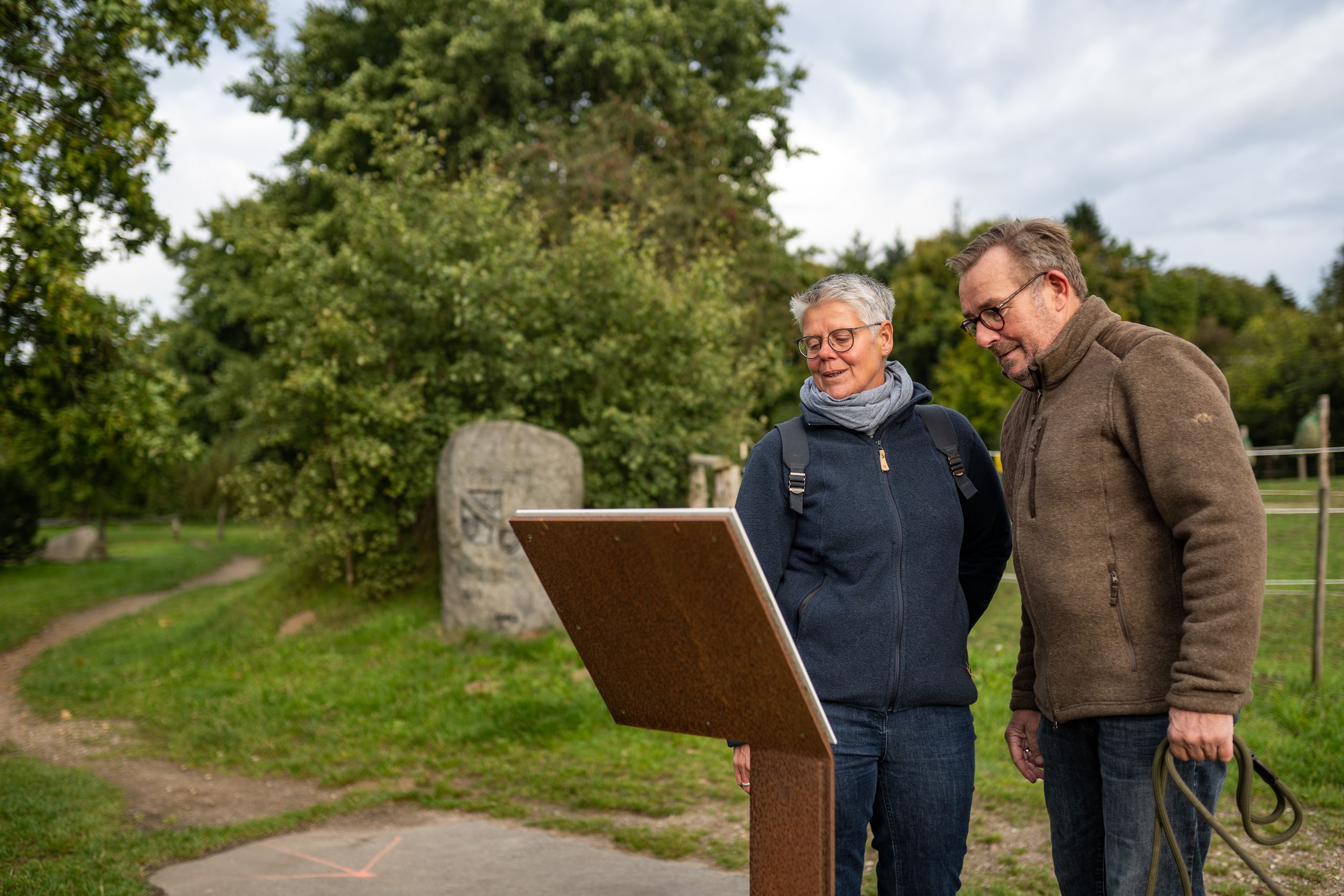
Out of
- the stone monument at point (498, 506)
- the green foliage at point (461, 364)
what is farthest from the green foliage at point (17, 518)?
the stone monument at point (498, 506)

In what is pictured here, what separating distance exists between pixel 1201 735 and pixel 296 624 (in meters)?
10.6

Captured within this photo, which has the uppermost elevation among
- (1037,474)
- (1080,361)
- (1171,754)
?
(1080,361)

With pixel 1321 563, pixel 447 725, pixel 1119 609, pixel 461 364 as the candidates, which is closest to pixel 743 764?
pixel 1119 609

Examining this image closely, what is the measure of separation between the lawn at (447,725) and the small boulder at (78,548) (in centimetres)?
1384

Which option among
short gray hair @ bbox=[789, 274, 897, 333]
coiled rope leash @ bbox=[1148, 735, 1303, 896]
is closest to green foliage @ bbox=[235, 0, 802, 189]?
short gray hair @ bbox=[789, 274, 897, 333]

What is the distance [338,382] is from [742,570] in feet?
32.9

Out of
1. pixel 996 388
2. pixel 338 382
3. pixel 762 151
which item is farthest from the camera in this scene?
pixel 996 388

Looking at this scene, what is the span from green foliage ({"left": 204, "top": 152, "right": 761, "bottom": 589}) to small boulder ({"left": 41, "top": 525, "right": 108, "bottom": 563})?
1531 cm

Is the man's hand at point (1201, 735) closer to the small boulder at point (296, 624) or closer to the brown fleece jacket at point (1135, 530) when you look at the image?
the brown fleece jacket at point (1135, 530)

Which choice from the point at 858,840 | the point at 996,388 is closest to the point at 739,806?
the point at 858,840

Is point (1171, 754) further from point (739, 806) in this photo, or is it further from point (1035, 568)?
point (739, 806)

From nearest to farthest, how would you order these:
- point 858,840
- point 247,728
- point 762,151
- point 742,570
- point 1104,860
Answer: point 742,570
point 1104,860
point 858,840
point 247,728
point 762,151

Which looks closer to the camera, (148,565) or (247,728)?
(247,728)

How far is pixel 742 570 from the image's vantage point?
1868 millimetres
